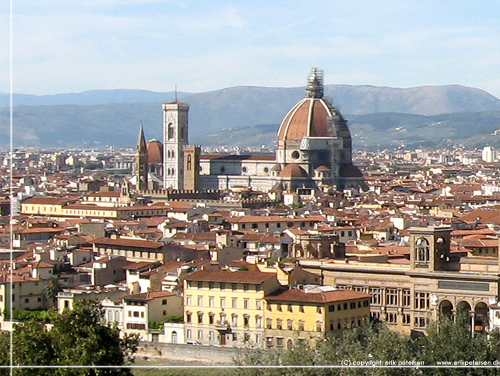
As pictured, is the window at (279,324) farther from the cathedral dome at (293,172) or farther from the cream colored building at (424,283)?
the cathedral dome at (293,172)

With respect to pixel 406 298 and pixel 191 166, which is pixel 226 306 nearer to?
pixel 406 298

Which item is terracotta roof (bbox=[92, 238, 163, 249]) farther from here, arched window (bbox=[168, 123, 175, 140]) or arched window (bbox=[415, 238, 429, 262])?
arched window (bbox=[168, 123, 175, 140])

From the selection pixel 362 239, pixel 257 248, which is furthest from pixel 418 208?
pixel 257 248

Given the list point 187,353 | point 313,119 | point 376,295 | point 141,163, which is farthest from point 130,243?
A: point 141,163

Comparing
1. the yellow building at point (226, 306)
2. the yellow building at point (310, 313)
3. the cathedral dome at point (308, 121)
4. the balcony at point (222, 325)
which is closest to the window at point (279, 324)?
the yellow building at point (310, 313)

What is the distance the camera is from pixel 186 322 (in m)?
29.7

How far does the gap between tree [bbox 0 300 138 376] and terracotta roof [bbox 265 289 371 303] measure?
7.71 metres

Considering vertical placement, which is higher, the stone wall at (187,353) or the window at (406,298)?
the window at (406,298)

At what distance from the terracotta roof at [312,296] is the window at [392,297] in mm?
960

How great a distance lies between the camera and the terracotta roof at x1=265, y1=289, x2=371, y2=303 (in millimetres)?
27672

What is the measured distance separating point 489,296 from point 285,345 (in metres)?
3.89

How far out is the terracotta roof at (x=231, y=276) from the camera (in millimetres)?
28766

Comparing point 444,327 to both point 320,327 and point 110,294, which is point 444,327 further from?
point 110,294

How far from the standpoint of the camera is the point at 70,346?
19.7 metres
